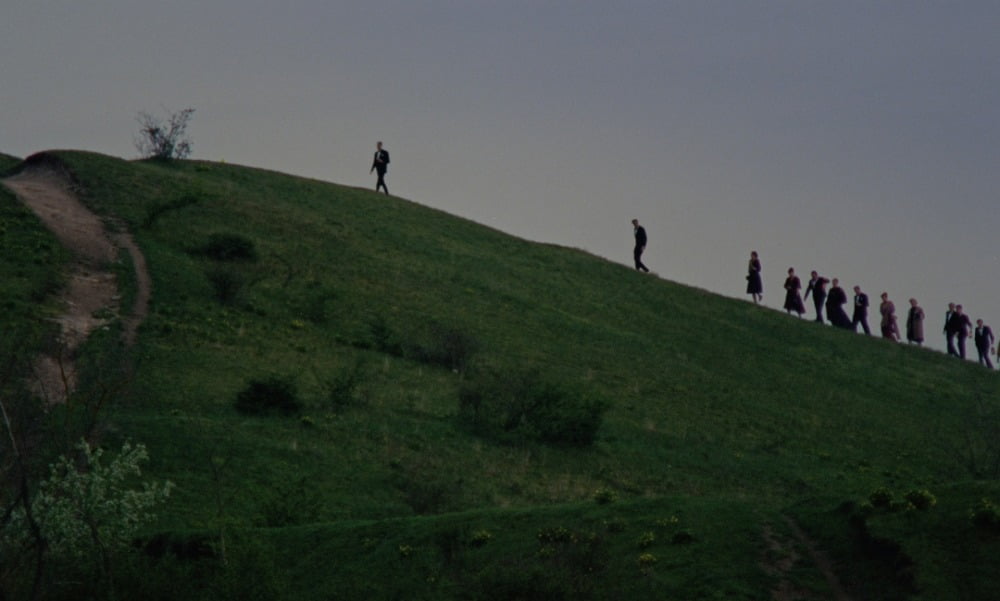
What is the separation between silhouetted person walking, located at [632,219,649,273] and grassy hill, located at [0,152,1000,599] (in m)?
1.16

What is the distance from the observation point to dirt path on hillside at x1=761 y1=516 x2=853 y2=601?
1708cm

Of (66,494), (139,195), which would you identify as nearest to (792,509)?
(66,494)

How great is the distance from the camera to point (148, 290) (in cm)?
3928

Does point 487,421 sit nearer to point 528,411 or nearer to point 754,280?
point 528,411

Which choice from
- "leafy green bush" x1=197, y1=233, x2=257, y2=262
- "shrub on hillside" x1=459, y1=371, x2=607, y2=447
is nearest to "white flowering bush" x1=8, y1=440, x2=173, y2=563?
"shrub on hillside" x1=459, y1=371, x2=607, y2=447

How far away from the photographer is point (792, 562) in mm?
18172

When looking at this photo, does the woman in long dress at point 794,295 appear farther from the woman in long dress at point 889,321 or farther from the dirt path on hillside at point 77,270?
the dirt path on hillside at point 77,270

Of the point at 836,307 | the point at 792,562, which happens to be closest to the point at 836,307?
the point at 836,307

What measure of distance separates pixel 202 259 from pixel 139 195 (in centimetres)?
820

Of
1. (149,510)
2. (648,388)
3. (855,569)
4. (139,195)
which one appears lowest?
(149,510)

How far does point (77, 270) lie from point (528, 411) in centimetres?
1498

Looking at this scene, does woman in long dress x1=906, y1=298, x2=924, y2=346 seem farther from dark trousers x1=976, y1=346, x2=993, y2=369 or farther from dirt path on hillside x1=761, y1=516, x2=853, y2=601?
dirt path on hillside x1=761, y1=516, x2=853, y2=601

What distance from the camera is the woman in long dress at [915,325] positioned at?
194ft

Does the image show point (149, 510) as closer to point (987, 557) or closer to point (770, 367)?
point (987, 557)
